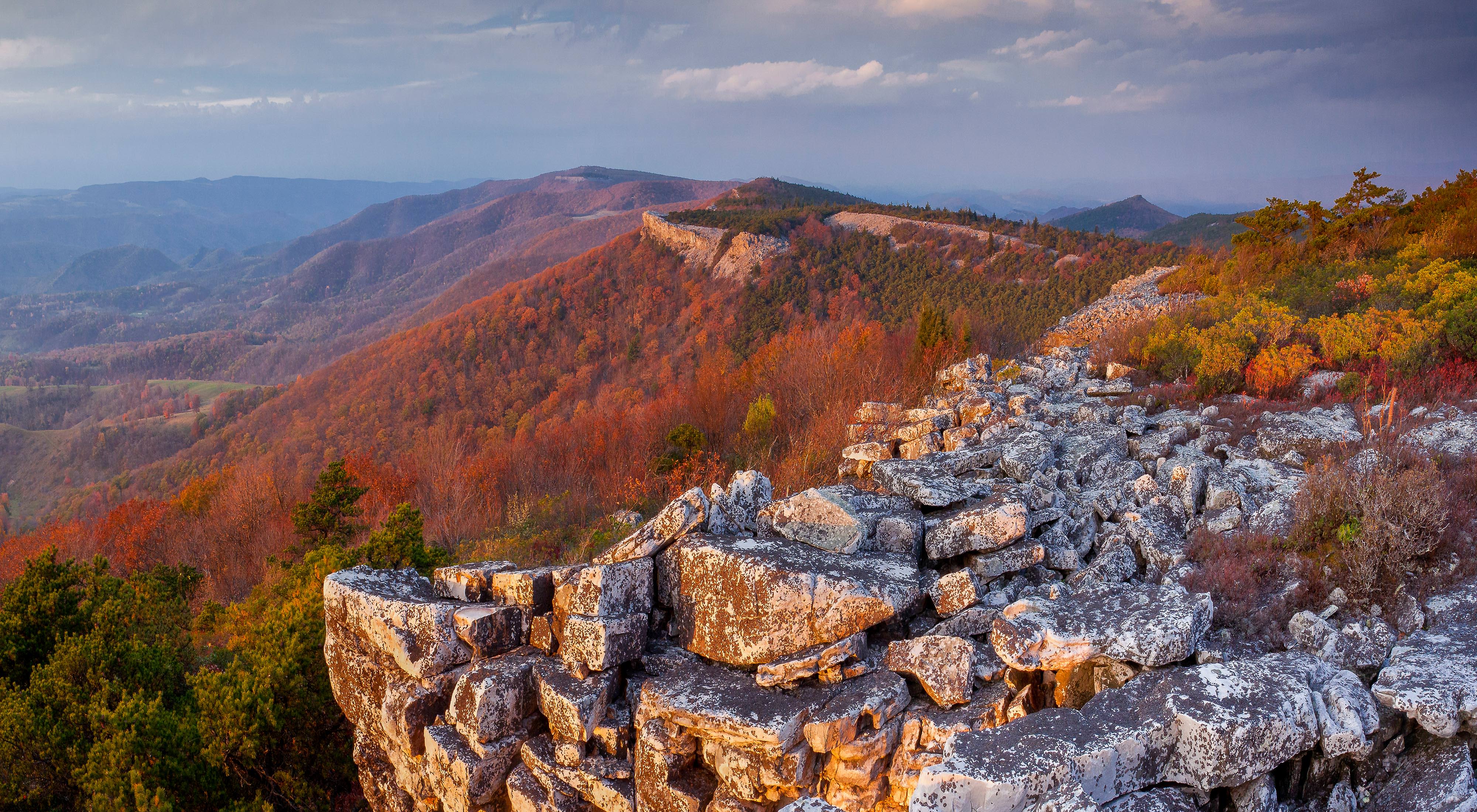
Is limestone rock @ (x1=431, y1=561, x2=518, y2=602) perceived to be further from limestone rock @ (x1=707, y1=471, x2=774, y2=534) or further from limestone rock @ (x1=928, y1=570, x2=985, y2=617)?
limestone rock @ (x1=928, y1=570, x2=985, y2=617)

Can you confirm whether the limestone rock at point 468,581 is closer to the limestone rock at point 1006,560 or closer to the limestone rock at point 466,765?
the limestone rock at point 466,765

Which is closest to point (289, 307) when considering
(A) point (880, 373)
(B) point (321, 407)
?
(B) point (321, 407)

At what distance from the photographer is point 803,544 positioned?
18.2ft

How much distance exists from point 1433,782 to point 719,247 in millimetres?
61426

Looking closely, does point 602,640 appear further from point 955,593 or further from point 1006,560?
point 1006,560

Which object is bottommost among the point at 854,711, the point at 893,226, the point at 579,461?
the point at 579,461

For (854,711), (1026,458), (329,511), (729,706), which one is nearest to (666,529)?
(729,706)

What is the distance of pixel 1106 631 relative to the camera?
4.32m

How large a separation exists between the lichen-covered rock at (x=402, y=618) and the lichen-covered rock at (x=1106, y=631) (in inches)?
164

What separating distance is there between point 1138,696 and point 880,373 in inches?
573

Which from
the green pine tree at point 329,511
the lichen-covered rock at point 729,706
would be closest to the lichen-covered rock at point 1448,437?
the lichen-covered rock at point 729,706

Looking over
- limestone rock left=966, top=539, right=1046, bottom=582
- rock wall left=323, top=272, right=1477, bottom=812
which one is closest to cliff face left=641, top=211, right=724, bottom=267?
rock wall left=323, top=272, right=1477, bottom=812

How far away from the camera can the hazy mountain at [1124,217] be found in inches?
4747

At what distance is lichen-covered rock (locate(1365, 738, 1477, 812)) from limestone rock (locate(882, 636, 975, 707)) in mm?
1977
